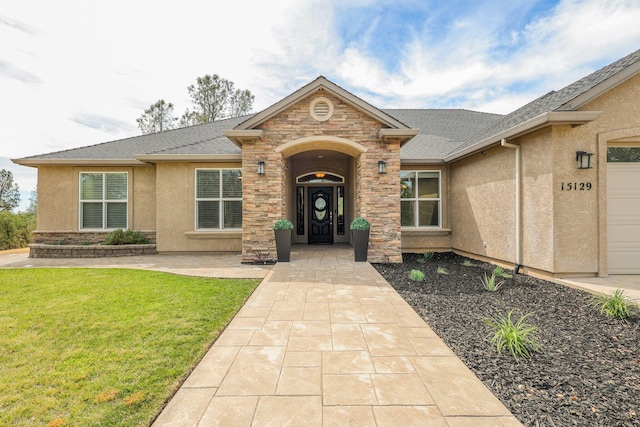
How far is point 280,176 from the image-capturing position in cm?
805

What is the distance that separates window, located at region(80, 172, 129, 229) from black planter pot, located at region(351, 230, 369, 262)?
8.34 metres

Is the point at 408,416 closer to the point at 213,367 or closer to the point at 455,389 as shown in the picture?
the point at 455,389

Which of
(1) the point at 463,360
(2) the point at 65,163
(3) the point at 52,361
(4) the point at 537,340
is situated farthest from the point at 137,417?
(2) the point at 65,163

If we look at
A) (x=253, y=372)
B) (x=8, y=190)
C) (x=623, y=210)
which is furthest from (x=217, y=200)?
(x=8, y=190)

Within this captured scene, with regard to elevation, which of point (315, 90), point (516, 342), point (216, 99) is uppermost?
point (216, 99)

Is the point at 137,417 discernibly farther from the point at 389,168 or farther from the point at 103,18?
the point at 103,18

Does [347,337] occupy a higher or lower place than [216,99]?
lower

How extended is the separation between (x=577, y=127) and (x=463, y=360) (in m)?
5.87

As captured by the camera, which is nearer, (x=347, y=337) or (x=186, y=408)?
(x=186, y=408)

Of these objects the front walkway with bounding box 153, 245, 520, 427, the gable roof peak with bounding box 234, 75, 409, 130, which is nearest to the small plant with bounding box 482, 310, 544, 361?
the front walkway with bounding box 153, 245, 520, 427

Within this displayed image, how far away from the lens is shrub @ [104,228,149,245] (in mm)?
9695

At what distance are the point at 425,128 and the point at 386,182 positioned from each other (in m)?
6.59

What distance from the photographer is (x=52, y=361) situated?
9.23 ft

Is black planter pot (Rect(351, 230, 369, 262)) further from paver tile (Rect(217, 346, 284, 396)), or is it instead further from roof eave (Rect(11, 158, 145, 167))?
roof eave (Rect(11, 158, 145, 167))
